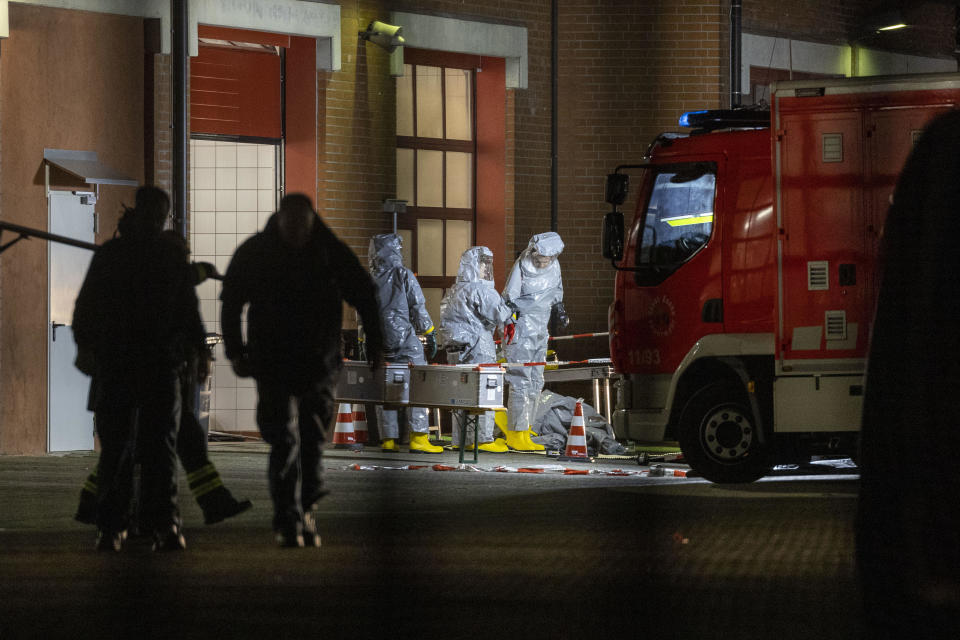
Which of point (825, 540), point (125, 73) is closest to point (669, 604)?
point (825, 540)

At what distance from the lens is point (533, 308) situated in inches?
679

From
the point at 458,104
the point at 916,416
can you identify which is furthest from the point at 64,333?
the point at 916,416

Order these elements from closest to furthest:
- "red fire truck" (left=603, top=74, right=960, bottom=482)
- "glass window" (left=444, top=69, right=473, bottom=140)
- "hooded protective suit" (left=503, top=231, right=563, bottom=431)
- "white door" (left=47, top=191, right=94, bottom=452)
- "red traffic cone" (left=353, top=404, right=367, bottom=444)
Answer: "red fire truck" (left=603, top=74, right=960, bottom=482), "white door" (left=47, top=191, right=94, bottom=452), "hooded protective suit" (left=503, top=231, right=563, bottom=431), "red traffic cone" (left=353, top=404, right=367, bottom=444), "glass window" (left=444, top=69, right=473, bottom=140)

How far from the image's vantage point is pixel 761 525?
9.78m

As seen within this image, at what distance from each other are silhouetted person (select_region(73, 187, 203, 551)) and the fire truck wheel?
5461 millimetres

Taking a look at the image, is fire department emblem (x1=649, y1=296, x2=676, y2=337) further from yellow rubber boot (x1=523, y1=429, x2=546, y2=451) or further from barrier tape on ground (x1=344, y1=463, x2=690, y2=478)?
yellow rubber boot (x1=523, y1=429, x2=546, y2=451)

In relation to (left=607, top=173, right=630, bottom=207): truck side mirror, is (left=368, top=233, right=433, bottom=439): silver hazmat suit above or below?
below

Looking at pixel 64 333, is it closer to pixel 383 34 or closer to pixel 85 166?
pixel 85 166

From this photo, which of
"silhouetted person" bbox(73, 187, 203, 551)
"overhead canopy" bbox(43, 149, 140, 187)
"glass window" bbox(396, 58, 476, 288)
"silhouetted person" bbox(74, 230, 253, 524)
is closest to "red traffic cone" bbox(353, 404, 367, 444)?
"glass window" bbox(396, 58, 476, 288)

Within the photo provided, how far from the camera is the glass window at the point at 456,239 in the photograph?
65.7 feet

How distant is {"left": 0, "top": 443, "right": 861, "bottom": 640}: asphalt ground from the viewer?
6.07 m

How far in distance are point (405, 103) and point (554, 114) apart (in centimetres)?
193

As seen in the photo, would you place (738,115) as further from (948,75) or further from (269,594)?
(269,594)

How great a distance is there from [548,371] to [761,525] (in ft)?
24.5
